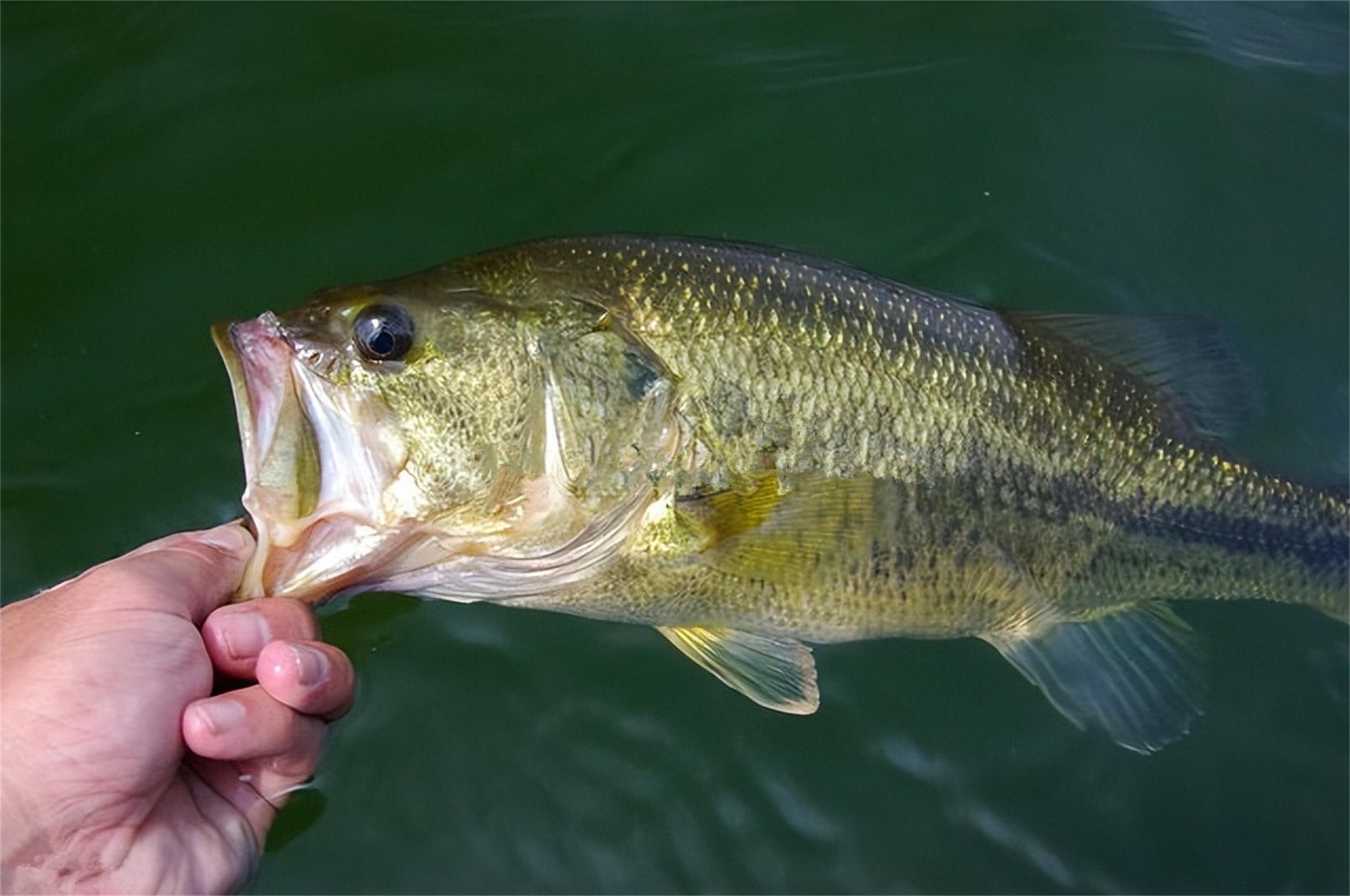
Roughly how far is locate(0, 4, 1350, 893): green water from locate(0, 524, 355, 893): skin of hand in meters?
0.96

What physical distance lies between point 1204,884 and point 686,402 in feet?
6.84

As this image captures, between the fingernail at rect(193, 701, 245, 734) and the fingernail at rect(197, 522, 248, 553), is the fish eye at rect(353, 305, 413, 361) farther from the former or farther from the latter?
the fingernail at rect(193, 701, 245, 734)

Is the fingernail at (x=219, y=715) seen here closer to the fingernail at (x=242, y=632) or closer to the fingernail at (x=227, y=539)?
the fingernail at (x=242, y=632)

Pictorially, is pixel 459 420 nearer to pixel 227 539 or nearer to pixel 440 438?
pixel 440 438

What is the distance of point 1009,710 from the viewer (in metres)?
3.39

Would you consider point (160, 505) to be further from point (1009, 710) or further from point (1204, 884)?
point (1204, 884)

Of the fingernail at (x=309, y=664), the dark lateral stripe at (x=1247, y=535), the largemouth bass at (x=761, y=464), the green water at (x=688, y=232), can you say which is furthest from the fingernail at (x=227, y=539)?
the dark lateral stripe at (x=1247, y=535)

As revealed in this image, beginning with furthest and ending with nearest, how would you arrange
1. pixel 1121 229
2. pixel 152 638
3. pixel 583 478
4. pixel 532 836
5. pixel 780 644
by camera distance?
pixel 1121 229 < pixel 532 836 < pixel 780 644 < pixel 583 478 < pixel 152 638

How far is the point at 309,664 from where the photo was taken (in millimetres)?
2115

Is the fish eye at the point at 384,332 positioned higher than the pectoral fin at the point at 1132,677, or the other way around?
the fish eye at the point at 384,332

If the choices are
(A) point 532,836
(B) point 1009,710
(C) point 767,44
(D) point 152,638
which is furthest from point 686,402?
(C) point 767,44

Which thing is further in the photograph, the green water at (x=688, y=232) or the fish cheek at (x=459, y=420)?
the green water at (x=688, y=232)

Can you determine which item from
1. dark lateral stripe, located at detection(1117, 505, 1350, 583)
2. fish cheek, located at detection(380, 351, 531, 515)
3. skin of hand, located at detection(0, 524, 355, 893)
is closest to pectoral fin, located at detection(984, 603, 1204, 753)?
dark lateral stripe, located at detection(1117, 505, 1350, 583)

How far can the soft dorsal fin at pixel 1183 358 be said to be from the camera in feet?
9.37
